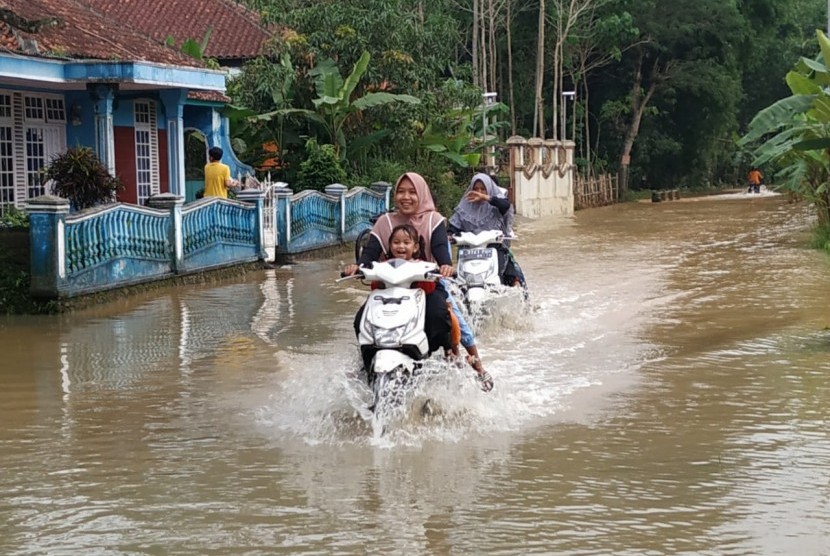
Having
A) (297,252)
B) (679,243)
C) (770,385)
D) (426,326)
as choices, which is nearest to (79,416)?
(426,326)

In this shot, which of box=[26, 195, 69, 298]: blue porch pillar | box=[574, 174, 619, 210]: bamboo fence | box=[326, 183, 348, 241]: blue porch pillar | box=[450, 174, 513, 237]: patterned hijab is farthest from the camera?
box=[574, 174, 619, 210]: bamboo fence

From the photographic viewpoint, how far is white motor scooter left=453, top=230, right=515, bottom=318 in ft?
37.3

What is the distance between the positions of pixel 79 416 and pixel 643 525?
4.31 metres

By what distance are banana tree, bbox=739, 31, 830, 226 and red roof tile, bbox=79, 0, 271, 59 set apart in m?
14.2

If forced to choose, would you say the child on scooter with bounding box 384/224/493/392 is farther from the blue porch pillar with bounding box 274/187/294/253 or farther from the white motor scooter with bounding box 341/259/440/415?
the blue porch pillar with bounding box 274/187/294/253

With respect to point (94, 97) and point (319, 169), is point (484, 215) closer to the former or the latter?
point (94, 97)

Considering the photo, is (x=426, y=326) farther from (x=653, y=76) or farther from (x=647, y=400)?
(x=653, y=76)

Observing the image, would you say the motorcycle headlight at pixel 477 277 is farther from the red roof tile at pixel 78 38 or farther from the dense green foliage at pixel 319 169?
the dense green foliage at pixel 319 169

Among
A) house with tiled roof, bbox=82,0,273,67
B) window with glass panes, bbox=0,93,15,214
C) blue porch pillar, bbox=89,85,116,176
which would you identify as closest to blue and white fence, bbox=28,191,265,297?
blue porch pillar, bbox=89,85,116,176

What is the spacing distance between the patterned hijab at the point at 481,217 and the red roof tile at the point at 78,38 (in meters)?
7.39

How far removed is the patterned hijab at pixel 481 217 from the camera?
11906 mm

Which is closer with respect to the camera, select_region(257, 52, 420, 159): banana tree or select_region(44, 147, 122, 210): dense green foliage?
select_region(44, 147, 122, 210): dense green foliage

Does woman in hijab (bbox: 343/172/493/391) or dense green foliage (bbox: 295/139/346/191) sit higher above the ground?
dense green foliage (bbox: 295/139/346/191)

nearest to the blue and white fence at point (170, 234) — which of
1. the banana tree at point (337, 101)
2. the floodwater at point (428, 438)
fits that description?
the floodwater at point (428, 438)
